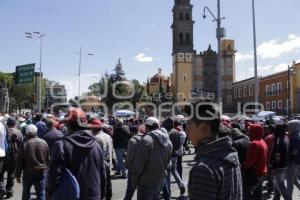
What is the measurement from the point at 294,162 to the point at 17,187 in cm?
714

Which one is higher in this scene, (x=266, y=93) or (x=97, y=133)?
(x=266, y=93)

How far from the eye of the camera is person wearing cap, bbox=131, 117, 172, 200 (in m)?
6.59

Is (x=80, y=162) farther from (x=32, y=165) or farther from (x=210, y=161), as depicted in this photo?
(x=32, y=165)

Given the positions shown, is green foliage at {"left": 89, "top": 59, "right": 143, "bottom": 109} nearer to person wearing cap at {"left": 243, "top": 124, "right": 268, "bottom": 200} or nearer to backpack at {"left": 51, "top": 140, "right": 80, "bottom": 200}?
person wearing cap at {"left": 243, "top": 124, "right": 268, "bottom": 200}

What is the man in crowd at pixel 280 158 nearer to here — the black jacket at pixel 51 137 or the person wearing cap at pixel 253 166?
the person wearing cap at pixel 253 166

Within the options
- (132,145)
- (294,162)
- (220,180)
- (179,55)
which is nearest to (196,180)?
(220,180)

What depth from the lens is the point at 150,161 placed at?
6691 millimetres

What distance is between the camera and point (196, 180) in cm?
293

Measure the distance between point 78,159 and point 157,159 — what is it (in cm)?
237

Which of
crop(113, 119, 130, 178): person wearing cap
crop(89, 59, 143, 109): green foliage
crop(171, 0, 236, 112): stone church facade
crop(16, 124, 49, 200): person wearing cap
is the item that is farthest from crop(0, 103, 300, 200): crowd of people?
crop(171, 0, 236, 112): stone church facade

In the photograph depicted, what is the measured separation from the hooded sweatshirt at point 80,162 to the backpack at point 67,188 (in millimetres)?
56

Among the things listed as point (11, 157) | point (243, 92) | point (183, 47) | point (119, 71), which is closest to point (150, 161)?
point (11, 157)

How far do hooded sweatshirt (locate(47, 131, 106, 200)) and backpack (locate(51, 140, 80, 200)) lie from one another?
2.2 inches

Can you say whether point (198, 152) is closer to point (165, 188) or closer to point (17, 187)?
point (165, 188)
